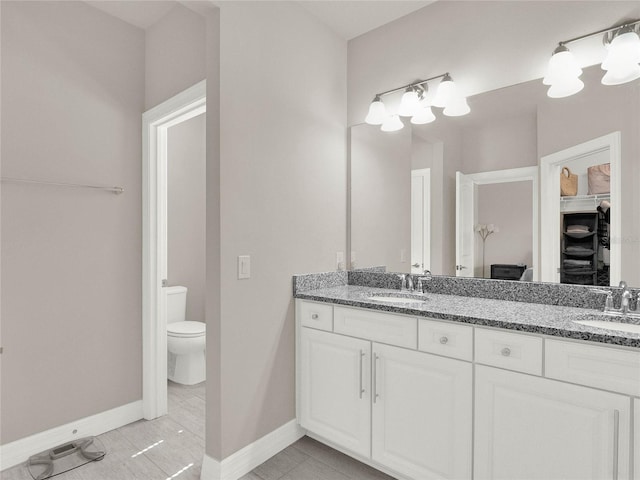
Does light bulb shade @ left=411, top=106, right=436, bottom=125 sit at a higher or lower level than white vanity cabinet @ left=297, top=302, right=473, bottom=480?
higher

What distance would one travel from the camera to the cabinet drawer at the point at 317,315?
6.51 ft

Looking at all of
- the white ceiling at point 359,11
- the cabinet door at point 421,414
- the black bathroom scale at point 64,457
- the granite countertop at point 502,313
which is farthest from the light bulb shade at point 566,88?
the black bathroom scale at point 64,457

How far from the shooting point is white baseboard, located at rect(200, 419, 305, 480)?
5.82 ft

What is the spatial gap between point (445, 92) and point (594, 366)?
1.52m

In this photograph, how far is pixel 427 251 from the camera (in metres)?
2.27

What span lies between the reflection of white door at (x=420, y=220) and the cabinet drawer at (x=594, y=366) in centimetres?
99

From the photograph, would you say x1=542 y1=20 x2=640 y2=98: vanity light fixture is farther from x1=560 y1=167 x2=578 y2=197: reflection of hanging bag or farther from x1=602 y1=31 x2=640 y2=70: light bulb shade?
x1=560 y1=167 x2=578 y2=197: reflection of hanging bag

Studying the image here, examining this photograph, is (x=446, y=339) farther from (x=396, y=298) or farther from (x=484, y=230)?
(x=484, y=230)

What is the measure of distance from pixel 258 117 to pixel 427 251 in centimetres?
126

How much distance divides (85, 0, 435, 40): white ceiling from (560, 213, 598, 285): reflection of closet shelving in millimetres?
1489

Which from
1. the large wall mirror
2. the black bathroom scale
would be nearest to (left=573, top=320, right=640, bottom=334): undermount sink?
the large wall mirror

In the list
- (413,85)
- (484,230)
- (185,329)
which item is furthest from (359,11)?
(185,329)

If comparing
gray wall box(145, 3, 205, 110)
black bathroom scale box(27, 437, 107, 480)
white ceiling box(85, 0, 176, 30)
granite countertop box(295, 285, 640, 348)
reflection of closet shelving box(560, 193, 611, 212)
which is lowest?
black bathroom scale box(27, 437, 107, 480)

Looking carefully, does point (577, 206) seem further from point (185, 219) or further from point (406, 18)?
point (185, 219)
